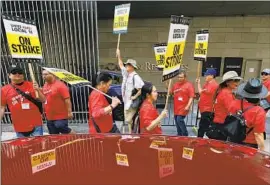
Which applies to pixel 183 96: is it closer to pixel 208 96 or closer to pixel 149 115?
pixel 208 96

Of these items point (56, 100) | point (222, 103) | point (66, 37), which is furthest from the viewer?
point (66, 37)

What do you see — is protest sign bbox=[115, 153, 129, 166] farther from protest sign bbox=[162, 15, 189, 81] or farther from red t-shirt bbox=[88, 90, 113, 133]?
protest sign bbox=[162, 15, 189, 81]

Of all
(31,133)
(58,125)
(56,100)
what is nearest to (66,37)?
(56,100)

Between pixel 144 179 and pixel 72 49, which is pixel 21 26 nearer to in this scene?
pixel 144 179

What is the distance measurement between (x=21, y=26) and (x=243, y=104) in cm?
310

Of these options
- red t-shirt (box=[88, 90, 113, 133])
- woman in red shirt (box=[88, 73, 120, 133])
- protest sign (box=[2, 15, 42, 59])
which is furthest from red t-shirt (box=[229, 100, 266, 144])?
protest sign (box=[2, 15, 42, 59])

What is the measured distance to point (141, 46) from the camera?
11.5 m

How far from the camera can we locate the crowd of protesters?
341 cm

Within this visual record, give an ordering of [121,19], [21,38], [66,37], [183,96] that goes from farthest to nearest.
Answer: [66,37], [121,19], [183,96], [21,38]

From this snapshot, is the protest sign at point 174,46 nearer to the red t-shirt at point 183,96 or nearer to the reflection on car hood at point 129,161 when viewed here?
the reflection on car hood at point 129,161

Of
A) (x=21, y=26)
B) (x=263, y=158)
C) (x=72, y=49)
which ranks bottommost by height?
(x=263, y=158)

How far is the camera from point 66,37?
773 cm

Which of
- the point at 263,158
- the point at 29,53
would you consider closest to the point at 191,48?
the point at 29,53

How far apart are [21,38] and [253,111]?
10.4 feet
